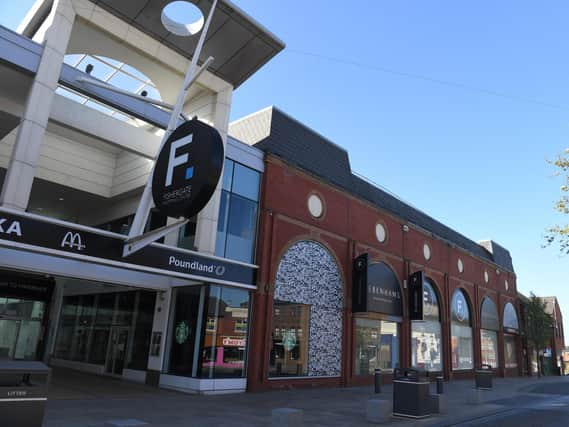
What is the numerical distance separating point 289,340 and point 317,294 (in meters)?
2.78

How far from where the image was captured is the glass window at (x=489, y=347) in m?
36.8

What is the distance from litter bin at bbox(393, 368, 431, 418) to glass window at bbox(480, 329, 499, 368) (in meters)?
27.6

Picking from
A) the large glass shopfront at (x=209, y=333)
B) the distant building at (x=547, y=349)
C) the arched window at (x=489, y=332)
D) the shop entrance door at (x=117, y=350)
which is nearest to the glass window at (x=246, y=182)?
the large glass shopfront at (x=209, y=333)

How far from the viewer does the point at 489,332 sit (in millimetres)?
38688

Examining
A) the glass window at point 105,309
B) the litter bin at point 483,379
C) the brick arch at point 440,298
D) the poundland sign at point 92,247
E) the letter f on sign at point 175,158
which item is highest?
the letter f on sign at point 175,158

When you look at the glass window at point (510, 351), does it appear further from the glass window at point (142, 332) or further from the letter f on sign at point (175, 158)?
the letter f on sign at point (175, 158)

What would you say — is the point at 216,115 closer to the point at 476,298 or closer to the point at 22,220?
the point at 22,220

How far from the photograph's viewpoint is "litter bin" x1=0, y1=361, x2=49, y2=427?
5359mm

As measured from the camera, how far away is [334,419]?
1195cm

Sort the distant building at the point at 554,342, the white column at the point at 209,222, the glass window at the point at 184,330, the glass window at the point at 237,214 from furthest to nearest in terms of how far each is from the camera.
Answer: the distant building at the point at 554,342 < the glass window at the point at 237,214 < the white column at the point at 209,222 < the glass window at the point at 184,330

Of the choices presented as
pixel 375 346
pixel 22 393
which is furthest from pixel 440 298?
pixel 22 393

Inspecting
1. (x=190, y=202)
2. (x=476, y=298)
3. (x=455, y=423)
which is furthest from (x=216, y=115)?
(x=476, y=298)

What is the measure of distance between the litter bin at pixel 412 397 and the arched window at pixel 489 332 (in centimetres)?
2742

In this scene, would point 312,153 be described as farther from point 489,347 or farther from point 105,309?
point 489,347
